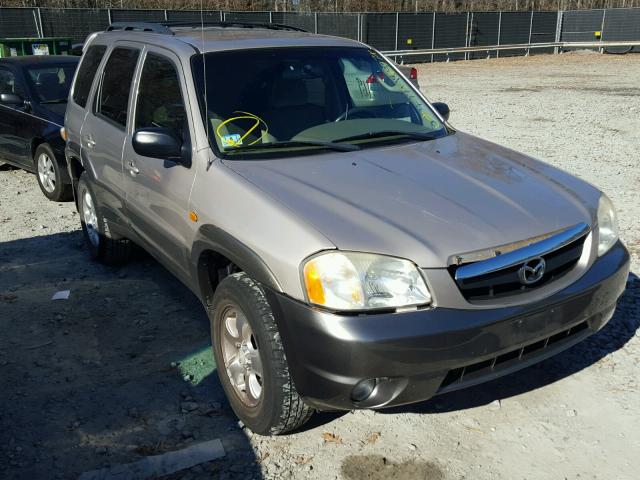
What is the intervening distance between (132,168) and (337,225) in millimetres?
1986

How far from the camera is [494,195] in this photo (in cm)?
318

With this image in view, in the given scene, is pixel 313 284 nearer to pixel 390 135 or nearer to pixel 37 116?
pixel 390 135

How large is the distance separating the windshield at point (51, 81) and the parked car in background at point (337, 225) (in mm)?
3733

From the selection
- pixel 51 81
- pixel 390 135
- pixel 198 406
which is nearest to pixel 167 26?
pixel 390 135

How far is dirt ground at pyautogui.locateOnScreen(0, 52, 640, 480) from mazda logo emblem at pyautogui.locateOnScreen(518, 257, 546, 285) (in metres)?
0.87

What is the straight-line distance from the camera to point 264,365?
292 cm

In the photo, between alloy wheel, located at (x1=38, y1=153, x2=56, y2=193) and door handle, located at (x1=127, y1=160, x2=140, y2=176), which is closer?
door handle, located at (x1=127, y1=160, x2=140, y2=176)

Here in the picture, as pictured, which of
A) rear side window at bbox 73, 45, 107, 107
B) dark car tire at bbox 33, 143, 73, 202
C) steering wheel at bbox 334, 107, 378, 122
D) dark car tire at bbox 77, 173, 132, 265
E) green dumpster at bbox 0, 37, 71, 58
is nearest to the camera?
steering wheel at bbox 334, 107, 378, 122

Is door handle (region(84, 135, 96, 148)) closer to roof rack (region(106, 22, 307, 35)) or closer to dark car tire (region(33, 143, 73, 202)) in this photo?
roof rack (region(106, 22, 307, 35))

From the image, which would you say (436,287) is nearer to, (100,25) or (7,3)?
(100,25)

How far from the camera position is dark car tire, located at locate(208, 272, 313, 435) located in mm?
2869

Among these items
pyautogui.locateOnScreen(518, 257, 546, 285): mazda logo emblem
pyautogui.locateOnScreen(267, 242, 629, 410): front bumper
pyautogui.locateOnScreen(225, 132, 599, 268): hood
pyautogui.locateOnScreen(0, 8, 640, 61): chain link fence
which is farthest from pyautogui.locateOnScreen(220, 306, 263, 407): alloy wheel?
pyautogui.locateOnScreen(0, 8, 640, 61): chain link fence

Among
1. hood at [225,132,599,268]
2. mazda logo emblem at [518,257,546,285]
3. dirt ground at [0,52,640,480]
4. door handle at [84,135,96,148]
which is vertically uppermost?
hood at [225,132,599,268]

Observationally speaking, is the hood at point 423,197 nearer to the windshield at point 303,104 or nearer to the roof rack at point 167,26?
the windshield at point 303,104
